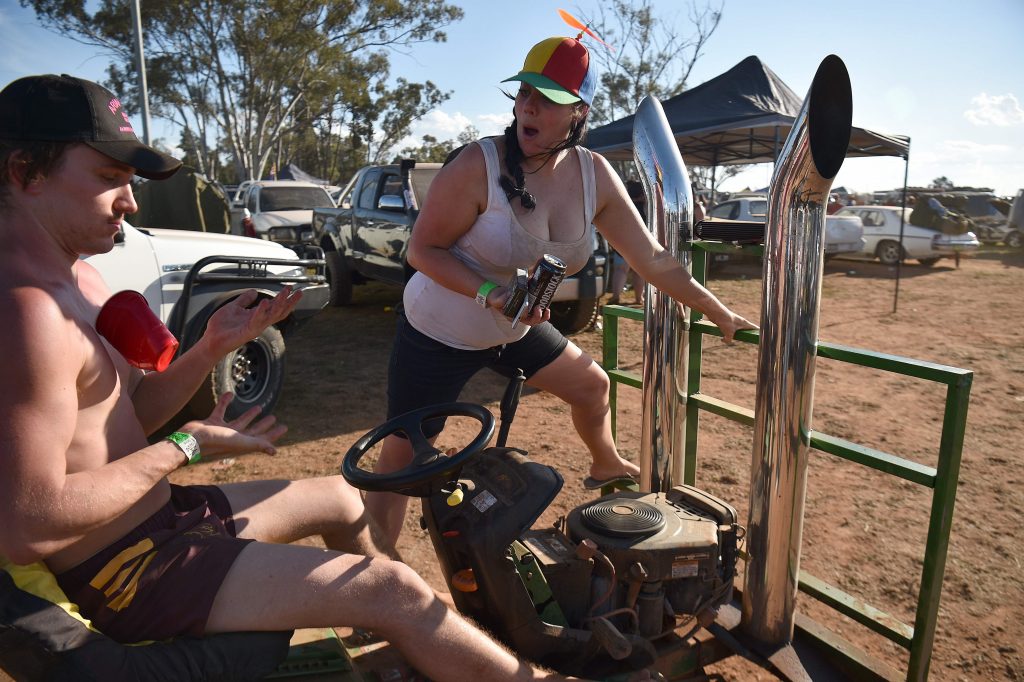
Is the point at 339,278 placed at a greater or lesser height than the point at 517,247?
lesser

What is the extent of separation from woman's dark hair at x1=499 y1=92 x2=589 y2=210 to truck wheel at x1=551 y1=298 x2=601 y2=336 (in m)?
5.20

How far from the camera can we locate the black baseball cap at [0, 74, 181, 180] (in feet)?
4.81

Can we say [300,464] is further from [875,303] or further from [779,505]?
[875,303]

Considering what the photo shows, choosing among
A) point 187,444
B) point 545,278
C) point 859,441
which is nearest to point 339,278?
point 859,441

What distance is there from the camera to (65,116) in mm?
1499

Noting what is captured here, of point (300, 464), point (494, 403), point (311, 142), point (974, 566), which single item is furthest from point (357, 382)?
point (311, 142)

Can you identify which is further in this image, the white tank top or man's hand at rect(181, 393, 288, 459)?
the white tank top

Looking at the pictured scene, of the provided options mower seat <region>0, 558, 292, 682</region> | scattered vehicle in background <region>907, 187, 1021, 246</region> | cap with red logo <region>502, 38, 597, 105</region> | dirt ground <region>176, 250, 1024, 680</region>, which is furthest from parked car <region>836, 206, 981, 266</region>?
mower seat <region>0, 558, 292, 682</region>

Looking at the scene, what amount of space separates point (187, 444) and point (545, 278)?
96 cm

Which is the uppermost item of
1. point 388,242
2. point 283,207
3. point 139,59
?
point 139,59

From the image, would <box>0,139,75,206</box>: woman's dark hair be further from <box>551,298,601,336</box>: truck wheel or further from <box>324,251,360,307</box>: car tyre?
<box>324,251,360,307</box>: car tyre

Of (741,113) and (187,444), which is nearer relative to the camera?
(187,444)

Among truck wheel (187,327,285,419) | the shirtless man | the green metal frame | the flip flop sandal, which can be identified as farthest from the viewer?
truck wheel (187,327,285,419)

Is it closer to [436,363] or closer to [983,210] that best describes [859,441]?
[436,363]
